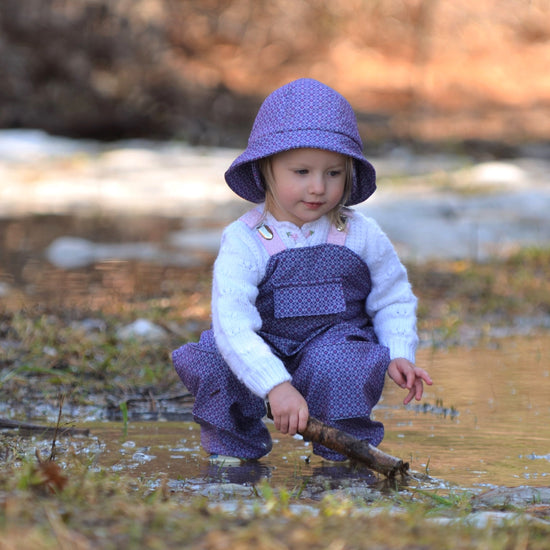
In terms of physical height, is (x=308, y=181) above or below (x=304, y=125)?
below

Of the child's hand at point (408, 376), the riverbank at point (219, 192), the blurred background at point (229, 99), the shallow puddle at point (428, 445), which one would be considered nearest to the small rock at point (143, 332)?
the shallow puddle at point (428, 445)

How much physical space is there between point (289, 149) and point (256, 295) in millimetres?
408

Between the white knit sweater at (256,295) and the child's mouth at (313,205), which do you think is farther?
the child's mouth at (313,205)

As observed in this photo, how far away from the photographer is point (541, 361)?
4020mm

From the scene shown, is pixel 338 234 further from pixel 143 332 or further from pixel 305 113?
pixel 143 332

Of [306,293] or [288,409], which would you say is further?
[306,293]

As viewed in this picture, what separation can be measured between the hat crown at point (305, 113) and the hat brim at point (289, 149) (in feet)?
0.04

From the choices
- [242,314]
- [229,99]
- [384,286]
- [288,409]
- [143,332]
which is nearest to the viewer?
[288,409]

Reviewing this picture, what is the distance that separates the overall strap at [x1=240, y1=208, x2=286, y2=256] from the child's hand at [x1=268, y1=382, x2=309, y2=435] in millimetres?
436

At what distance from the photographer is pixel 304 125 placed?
269 centimetres

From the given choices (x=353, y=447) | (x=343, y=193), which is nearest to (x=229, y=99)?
(x=343, y=193)

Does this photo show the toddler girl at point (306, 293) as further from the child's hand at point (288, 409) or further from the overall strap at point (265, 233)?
the child's hand at point (288, 409)

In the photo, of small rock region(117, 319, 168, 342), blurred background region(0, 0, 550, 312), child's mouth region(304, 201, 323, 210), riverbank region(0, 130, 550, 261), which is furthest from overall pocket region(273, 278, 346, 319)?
blurred background region(0, 0, 550, 312)

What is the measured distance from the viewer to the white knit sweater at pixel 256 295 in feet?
8.36
